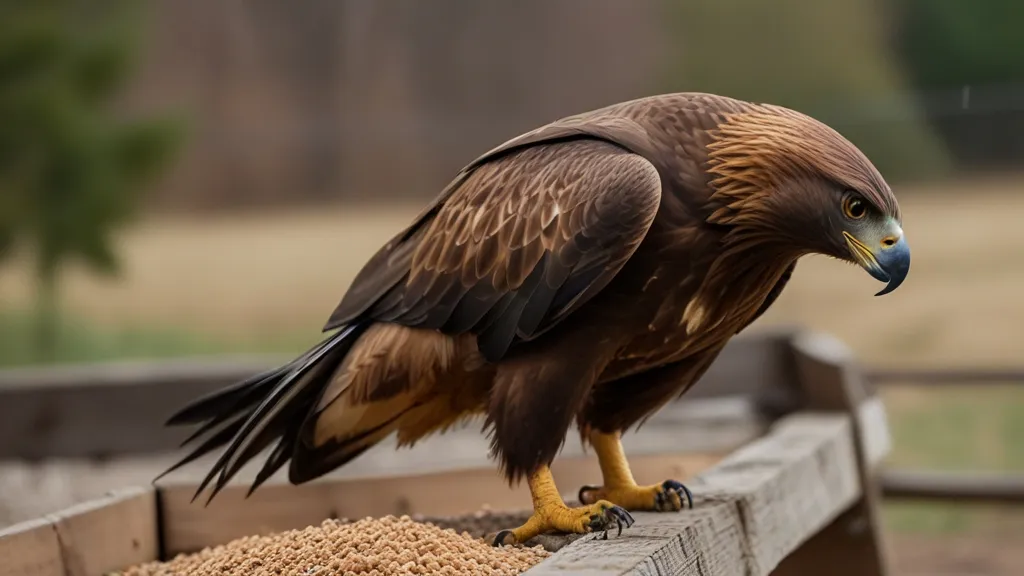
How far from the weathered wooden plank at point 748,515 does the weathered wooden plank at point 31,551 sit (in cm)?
93

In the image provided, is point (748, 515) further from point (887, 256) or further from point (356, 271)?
point (356, 271)

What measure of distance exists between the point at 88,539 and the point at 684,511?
1.11 meters

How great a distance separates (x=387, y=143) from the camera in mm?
10109

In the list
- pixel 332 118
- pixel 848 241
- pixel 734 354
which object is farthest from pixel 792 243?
pixel 332 118

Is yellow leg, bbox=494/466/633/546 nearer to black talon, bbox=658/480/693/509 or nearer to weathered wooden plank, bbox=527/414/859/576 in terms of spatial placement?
weathered wooden plank, bbox=527/414/859/576

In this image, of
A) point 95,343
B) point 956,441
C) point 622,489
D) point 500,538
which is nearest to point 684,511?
point 622,489

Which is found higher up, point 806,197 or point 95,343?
point 806,197

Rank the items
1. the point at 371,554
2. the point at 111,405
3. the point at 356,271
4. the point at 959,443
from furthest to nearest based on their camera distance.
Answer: the point at 356,271
the point at 959,443
the point at 111,405
the point at 371,554

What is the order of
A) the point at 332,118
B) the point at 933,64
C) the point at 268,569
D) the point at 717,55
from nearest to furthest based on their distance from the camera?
the point at 268,569, the point at 933,64, the point at 717,55, the point at 332,118

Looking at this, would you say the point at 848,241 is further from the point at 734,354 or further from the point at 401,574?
the point at 734,354

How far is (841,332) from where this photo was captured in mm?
8281

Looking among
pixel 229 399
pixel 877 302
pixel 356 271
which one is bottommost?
pixel 877 302

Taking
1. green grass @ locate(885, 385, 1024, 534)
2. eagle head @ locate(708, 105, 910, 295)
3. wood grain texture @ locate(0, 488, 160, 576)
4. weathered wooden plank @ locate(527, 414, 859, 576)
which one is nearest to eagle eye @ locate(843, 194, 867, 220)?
eagle head @ locate(708, 105, 910, 295)

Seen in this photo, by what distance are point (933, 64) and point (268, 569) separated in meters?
7.09
